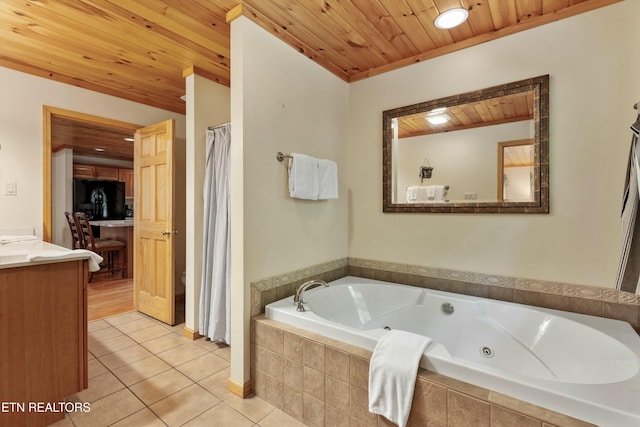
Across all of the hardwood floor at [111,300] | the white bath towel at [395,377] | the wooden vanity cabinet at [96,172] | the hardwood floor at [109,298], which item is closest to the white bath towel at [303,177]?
the white bath towel at [395,377]

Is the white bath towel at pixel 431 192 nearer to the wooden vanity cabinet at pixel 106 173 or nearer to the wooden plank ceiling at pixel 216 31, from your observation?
the wooden plank ceiling at pixel 216 31

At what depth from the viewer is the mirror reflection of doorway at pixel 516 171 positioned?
6.25 ft

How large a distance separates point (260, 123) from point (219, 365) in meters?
1.74

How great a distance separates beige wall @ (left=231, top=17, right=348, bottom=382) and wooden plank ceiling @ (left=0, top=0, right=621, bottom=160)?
156mm

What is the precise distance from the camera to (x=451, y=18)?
1.83 metres

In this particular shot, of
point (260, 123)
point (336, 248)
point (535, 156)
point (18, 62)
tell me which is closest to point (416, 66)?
point (535, 156)

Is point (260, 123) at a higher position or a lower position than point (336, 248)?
higher

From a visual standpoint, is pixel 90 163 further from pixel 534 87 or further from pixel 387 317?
pixel 534 87

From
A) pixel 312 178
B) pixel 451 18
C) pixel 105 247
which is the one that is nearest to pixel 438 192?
pixel 312 178

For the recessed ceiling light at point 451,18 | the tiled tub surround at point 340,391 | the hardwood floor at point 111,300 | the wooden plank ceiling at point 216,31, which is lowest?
the hardwood floor at point 111,300

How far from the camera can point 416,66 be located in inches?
91.9

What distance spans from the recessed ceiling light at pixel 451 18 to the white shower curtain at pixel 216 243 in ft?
5.47

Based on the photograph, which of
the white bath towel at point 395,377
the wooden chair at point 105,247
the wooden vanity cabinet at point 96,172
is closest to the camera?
the white bath towel at point 395,377

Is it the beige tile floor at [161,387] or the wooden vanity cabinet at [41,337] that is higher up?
the wooden vanity cabinet at [41,337]
